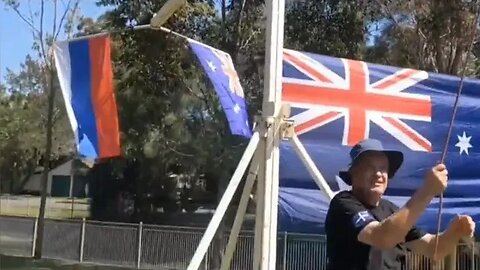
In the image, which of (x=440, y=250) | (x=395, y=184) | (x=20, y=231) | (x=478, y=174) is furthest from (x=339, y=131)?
(x=20, y=231)

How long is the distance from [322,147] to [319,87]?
619 mm

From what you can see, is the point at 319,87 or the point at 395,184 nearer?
the point at 319,87

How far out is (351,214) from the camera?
3.72 meters

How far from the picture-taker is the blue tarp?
7.97 metres

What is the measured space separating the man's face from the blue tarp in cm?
381

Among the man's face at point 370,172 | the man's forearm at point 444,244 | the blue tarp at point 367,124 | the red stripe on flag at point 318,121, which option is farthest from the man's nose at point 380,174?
the red stripe on flag at point 318,121

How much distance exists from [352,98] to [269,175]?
2.33m

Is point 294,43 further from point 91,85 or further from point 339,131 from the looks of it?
point 91,85

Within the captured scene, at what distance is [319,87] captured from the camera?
8.00 meters

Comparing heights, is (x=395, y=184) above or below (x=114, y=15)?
below

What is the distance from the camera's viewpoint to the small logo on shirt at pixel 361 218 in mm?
3643

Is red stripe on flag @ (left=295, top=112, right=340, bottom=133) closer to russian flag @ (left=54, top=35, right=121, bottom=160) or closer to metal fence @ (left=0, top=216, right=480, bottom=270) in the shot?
russian flag @ (left=54, top=35, right=121, bottom=160)

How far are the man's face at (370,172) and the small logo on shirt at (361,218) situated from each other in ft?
0.53

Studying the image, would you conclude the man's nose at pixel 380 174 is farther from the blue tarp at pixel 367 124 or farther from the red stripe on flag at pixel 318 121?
the red stripe on flag at pixel 318 121
